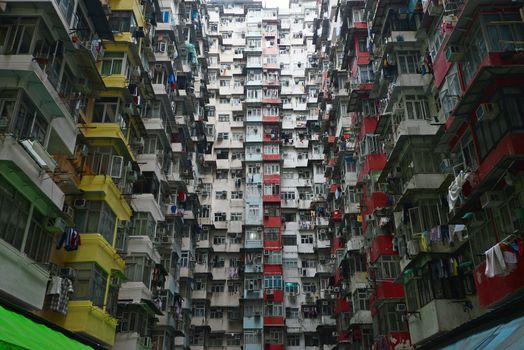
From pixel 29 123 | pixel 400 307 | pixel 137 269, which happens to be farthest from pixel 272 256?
pixel 29 123

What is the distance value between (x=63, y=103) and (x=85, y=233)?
18.3 ft

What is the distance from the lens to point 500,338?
10.7 metres

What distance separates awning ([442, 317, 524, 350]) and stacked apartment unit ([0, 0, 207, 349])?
1139cm

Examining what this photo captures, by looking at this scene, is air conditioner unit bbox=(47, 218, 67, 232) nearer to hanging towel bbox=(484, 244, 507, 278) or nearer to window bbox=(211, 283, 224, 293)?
hanging towel bbox=(484, 244, 507, 278)

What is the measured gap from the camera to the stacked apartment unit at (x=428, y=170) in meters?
14.3

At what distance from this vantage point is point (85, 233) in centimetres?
1986

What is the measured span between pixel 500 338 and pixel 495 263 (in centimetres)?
296

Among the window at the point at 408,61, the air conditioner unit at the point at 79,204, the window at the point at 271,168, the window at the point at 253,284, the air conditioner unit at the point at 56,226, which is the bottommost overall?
the air conditioner unit at the point at 56,226

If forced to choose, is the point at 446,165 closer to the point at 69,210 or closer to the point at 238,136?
the point at 69,210

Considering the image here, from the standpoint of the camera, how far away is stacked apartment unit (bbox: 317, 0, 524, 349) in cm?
1427

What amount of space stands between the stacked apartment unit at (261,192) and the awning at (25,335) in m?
30.6

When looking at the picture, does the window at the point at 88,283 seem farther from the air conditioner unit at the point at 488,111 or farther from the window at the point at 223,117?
the window at the point at 223,117

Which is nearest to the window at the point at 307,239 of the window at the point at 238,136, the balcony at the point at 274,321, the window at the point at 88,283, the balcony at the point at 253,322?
the balcony at the point at 274,321

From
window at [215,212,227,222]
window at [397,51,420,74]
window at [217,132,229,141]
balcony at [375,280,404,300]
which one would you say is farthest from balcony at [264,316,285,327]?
window at [397,51,420,74]
